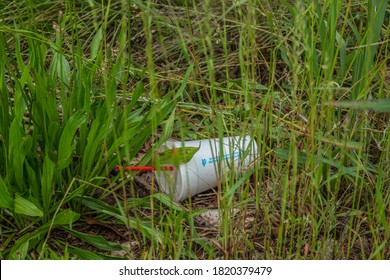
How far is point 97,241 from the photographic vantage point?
2.14 meters

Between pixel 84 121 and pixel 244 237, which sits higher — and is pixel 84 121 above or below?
above

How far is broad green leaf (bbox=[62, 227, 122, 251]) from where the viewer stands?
212 centimetres

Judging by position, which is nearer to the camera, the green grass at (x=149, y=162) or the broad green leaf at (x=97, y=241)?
the green grass at (x=149, y=162)

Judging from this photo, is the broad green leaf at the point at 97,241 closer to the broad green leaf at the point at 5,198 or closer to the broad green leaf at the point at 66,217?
the broad green leaf at the point at 66,217

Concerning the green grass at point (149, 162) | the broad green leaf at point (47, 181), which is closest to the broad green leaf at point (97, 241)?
the green grass at point (149, 162)

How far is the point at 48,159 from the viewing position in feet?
6.73

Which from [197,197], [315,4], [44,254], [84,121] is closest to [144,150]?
[197,197]

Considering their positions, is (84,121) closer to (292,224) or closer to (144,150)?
(144,150)

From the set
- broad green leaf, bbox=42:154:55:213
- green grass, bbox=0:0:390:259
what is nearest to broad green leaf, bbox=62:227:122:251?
green grass, bbox=0:0:390:259

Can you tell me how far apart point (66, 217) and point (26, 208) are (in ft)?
0.38

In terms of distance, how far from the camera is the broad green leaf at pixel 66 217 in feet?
6.89

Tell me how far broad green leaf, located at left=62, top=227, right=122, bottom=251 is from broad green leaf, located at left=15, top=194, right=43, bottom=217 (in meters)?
0.14

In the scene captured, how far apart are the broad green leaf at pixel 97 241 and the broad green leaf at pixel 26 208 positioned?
0.47 ft

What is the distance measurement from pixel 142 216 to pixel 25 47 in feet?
3.92
